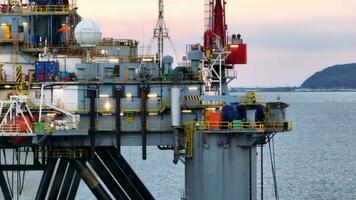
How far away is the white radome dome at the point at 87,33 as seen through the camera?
48.0 m

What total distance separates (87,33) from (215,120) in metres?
8.94

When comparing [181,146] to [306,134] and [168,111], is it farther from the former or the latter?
[306,134]

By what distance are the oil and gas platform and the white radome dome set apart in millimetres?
54

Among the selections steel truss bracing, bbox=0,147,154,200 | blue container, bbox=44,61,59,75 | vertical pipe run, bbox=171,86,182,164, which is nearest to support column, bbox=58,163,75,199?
steel truss bracing, bbox=0,147,154,200

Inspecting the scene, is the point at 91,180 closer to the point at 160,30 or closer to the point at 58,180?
the point at 58,180

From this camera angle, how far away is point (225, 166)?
4381 centimetres

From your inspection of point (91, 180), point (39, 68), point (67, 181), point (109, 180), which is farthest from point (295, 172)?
point (39, 68)

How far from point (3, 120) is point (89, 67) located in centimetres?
536

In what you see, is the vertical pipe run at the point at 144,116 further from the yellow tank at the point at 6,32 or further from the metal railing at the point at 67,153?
the yellow tank at the point at 6,32

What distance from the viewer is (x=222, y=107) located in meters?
45.8

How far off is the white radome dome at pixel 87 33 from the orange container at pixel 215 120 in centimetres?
826

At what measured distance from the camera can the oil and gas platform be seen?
1730 inches

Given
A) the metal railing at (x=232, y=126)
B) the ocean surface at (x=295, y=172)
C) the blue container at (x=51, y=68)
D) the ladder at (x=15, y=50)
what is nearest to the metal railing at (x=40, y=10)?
the ladder at (x=15, y=50)

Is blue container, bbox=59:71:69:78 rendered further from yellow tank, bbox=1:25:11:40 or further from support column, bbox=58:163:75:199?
yellow tank, bbox=1:25:11:40
